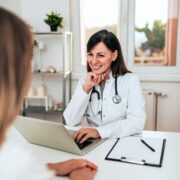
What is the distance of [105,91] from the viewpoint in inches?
68.0

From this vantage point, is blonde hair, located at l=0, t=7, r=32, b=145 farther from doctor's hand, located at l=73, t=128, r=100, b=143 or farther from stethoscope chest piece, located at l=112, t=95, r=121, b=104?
stethoscope chest piece, located at l=112, t=95, r=121, b=104

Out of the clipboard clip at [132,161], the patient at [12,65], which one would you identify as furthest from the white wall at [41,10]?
the patient at [12,65]

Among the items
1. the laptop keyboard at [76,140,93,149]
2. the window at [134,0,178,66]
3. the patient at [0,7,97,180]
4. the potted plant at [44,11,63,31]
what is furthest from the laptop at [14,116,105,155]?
the window at [134,0,178,66]

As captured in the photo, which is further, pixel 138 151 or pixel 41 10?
pixel 41 10

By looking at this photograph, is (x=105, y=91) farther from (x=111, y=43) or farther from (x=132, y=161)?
(x=132, y=161)

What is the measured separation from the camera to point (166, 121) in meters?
2.84

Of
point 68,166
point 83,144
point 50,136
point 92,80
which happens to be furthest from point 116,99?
point 68,166

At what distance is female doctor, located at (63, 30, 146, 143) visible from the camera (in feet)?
5.50

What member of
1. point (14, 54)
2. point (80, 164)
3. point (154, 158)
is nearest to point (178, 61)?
point (154, 158)

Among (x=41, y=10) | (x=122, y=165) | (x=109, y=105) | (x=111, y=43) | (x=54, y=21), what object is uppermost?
(x=41, y=10)

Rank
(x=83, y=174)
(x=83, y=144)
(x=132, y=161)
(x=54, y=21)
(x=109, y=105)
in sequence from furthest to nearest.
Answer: (x=54, y=21)
(x=109, y=105)
(x=83, y=144)
(x=132, y=161)
(x=83, y=174)

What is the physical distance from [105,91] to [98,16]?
4.55ft

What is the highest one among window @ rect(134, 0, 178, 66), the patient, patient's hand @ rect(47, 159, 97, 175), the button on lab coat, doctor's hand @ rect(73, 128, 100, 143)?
window @ rect(134, 0, 178, 66)

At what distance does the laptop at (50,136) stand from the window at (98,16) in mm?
1813
